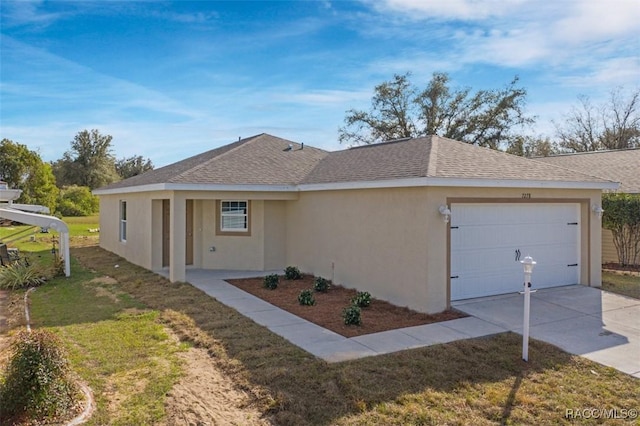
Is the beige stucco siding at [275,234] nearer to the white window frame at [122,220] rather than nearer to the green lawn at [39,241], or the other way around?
the white window frame at [122,220]

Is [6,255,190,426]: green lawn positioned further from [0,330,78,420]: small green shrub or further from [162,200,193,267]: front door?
[162,200,193,267]: front door

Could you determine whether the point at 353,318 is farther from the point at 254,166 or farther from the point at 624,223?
the point at 624,223

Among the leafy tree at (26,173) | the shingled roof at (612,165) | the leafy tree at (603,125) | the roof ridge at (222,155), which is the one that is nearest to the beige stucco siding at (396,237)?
the roof ridge at (222,155)

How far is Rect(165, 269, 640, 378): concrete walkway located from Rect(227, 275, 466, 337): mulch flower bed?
0.24 metres

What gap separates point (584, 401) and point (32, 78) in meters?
11.9

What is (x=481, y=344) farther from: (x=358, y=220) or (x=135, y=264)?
(x=135, y=264)

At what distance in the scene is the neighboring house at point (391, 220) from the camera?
9156 mm

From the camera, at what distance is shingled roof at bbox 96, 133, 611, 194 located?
968 cm

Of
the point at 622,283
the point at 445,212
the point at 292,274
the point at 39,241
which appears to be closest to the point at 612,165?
the point at 622,283

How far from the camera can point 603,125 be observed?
37.2 m

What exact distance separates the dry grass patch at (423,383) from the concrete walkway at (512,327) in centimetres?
37

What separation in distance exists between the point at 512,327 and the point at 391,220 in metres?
3.20

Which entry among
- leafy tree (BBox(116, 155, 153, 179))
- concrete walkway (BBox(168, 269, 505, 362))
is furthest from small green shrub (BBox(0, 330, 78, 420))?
leafy tree (BBox(116, 155, 153, 179))

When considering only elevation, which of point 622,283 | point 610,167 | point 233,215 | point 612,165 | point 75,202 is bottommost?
point 622,283
